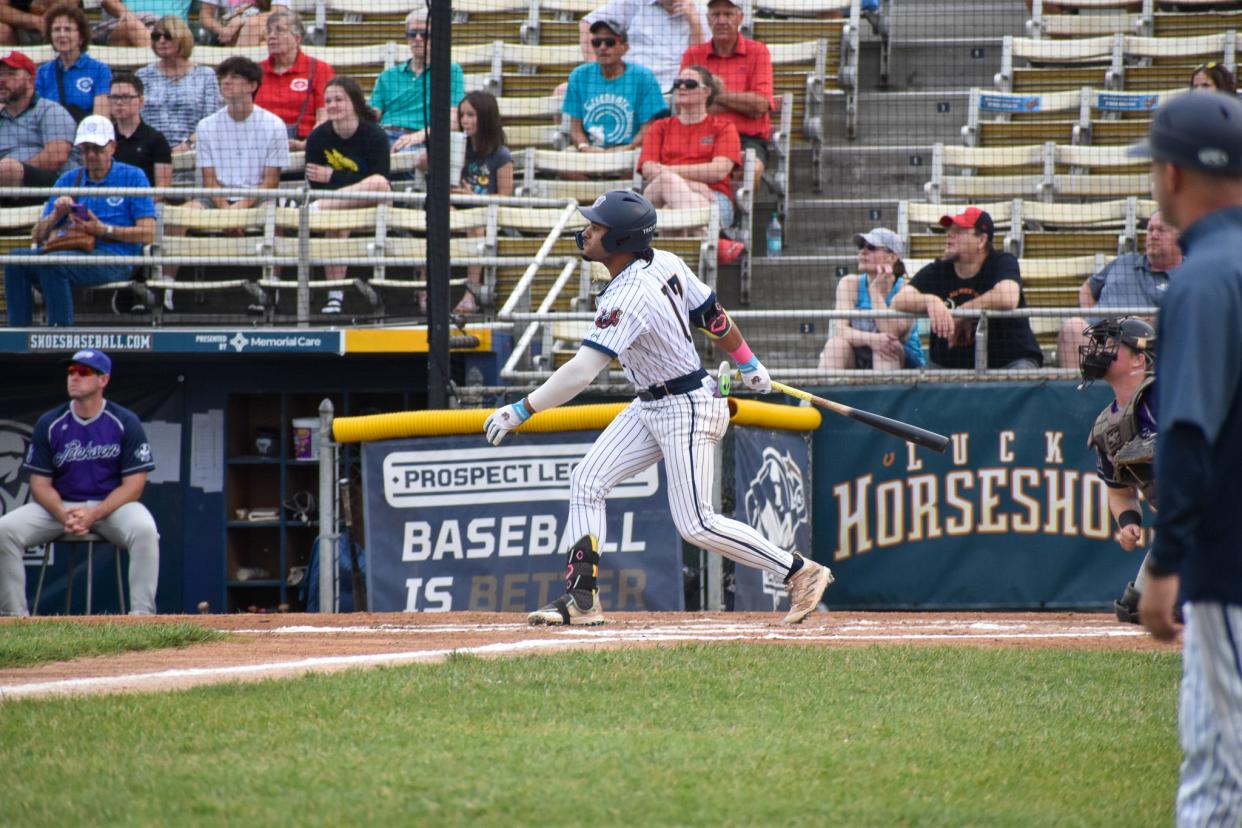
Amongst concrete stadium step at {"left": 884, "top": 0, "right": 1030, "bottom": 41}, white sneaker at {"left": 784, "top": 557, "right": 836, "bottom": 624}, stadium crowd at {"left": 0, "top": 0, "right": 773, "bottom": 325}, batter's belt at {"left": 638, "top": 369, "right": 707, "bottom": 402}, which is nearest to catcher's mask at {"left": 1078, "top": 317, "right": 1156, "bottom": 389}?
white sneaker at {"left": 784, "top": 557, "right": 836, "bottom": 624}

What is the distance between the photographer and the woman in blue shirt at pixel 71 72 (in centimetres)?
1298

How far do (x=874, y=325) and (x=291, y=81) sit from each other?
5916 millimetres

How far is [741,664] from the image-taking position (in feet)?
19.2

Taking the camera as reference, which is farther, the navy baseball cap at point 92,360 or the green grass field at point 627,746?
the navy baseball cap at point 92,360

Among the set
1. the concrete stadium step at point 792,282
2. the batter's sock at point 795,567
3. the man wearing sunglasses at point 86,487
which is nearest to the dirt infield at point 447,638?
the batter's sock at point 795,567

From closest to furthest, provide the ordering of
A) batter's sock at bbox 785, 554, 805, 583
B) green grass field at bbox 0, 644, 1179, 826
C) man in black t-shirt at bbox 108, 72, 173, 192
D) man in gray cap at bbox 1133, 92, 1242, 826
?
man in gray cap at bbox 1133, 92, 1242, 826
green grass field at bbox 0, 644, 1179, 826
batter's sock at bbox 785, 554, 805, 583
man in black t-shirt at bbox 108, 72, 173, 192

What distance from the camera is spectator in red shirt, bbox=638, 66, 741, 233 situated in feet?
38.3

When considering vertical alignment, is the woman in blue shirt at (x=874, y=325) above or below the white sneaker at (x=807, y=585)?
above

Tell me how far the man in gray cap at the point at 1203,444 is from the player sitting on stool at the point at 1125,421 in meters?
3.61

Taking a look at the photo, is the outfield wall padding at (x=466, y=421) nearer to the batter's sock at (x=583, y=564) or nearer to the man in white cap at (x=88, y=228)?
the batter's sock at (x=583, y=564)

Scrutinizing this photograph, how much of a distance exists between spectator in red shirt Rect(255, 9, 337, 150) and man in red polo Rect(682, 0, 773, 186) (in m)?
3.20

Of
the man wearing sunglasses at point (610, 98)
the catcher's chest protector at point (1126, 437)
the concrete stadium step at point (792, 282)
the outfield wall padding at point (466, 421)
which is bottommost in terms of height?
the outfield wall padding at point (466, 421)

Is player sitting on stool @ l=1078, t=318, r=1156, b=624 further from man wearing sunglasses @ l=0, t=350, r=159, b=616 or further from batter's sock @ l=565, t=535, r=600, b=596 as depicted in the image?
man wearing sunglasses @ l=0, t=350, r=159, b=616

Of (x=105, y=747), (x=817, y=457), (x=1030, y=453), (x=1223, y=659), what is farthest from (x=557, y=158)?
(x=1223, y=659)
